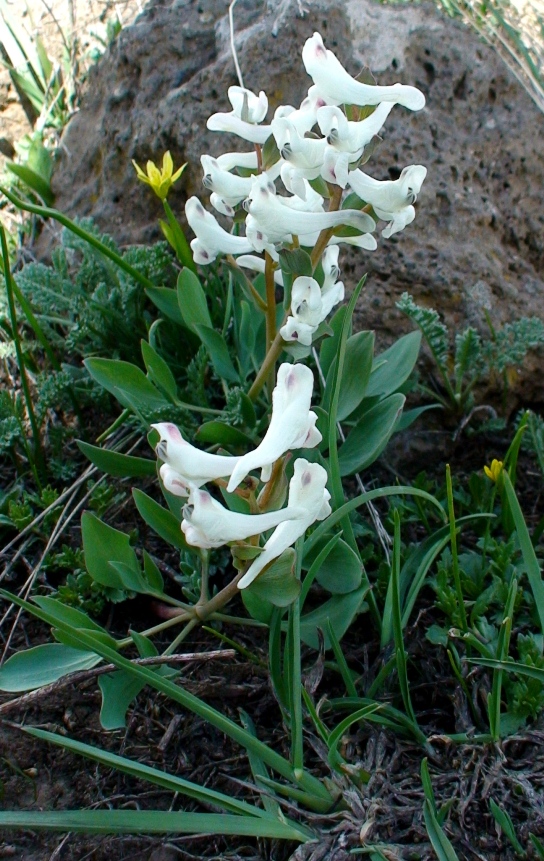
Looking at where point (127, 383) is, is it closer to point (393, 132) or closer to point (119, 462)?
point (119, 462)

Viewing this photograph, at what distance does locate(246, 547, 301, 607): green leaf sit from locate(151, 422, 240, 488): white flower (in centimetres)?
20

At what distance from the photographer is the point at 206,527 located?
1.20m

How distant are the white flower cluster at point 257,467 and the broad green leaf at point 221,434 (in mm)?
468

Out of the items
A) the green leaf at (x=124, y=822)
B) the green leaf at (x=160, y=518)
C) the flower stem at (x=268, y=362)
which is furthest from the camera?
the flower stem at (x=268, y=362)

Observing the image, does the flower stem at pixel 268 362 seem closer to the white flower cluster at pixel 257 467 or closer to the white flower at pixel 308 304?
the white flower at pixel 308 304

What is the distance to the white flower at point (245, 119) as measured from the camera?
167 centimetres

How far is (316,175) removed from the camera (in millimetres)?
1480

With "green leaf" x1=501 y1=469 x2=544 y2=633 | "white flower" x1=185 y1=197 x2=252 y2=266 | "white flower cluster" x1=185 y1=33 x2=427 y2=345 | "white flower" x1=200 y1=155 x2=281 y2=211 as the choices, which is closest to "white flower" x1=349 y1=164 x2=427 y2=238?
"white flower cluster" x1=185 y1=33 x2=427 y2=345

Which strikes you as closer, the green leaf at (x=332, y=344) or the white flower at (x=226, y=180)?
the white flower at (x=226, y=180)

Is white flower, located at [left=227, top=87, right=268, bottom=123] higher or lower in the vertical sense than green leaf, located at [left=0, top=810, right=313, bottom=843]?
higher

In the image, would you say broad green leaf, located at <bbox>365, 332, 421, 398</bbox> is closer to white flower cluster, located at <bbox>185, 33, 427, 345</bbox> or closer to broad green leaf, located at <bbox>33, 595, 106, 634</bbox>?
white flower cluster, located at <bbox>185, 33, 427, 345</bbox>

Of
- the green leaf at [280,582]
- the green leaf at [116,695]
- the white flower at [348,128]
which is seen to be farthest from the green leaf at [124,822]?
the white flower at [348,128]

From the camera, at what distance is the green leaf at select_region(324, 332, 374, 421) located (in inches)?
72.4

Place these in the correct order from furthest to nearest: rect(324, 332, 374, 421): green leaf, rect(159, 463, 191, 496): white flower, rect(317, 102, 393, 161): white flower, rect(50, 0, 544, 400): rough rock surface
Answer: rect(50, 0, 544, 400): rough rock surface < rect(324, 332, 374, 421): green leaf < rect(317, 102, 393, 161): white flower < rect(159, 463, 191, 496): white flower
